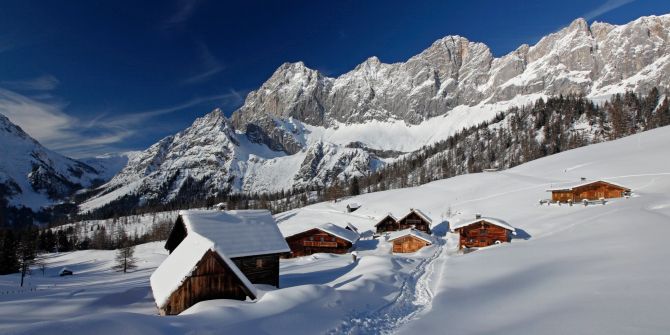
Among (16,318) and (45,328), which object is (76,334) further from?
(16,318)

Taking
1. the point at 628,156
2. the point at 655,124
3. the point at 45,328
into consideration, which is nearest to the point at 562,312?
the point at 45,328

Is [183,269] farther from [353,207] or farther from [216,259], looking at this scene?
[353,207]

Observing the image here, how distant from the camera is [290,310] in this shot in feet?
54.3

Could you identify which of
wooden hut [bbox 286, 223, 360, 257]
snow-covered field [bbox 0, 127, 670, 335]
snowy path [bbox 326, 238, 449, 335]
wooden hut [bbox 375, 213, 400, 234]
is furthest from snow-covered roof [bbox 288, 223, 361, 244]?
snowy path [bbox 326, 238, 449, 335]

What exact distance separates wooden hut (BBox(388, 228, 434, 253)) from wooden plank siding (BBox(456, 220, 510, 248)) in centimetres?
578

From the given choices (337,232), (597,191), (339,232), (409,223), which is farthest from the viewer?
(409,223)

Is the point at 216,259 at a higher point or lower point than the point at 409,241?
higher

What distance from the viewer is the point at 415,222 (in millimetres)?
78750

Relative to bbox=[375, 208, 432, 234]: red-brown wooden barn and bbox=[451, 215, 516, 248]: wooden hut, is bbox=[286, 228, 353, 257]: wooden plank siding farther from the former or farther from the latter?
bbox=[451, 215, 516, 248]: wooden hut

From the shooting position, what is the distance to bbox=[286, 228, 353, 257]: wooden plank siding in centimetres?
6588

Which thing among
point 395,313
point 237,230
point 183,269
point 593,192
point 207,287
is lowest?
point 395,313

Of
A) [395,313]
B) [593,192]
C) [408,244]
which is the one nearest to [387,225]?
[408,244]

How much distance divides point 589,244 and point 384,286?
16.8m

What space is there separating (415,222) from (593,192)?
30.3 metres
